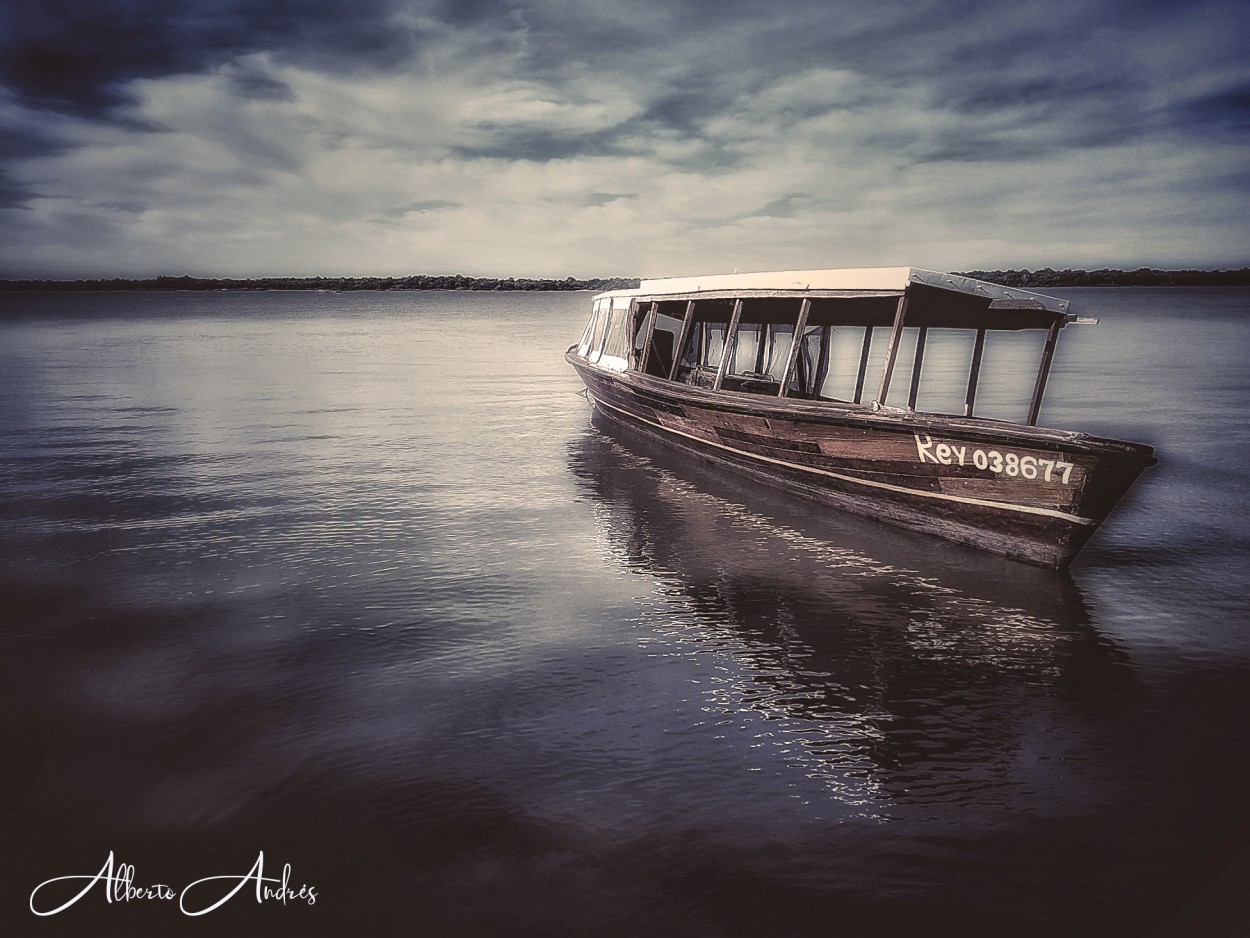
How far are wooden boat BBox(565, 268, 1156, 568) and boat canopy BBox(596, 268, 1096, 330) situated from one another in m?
0.03

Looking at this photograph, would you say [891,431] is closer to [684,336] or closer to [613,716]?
[613,716]

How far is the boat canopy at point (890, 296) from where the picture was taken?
36.1ft

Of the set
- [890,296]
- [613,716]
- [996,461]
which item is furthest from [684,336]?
[613,716]

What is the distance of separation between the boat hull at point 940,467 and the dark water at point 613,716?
49 centimetres

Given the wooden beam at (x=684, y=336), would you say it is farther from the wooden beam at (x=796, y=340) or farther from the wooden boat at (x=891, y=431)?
the wooden beam at (x=796, y=340)

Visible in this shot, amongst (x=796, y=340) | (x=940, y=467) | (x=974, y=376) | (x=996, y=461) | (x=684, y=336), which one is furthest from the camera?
(x=684, y=336)

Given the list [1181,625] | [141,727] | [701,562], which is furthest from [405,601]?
[1181,625]

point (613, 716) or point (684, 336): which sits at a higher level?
point (684, 336)

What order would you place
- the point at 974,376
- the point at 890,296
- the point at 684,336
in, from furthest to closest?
the point at 684,336 < the point at 974,376 < the point at 890,296

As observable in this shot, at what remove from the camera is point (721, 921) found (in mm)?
3797

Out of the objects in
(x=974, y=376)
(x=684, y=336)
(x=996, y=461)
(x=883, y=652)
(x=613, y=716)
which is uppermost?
(x=684, y=336)

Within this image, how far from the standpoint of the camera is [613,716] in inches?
229

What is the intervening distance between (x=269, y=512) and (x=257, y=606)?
4141 mm

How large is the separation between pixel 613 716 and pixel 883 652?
2.76 metres
